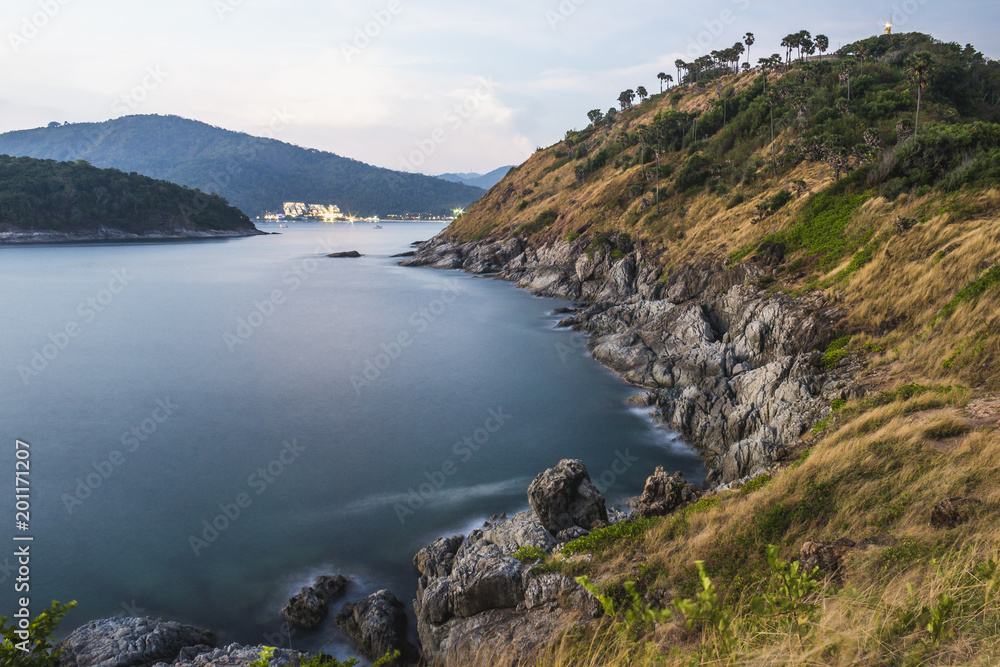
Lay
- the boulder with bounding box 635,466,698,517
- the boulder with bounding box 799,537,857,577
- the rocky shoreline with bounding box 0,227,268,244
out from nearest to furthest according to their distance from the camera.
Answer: the boulder with bounding box 799,537,857,577 < the boulder with bounding box 635,466,698,517 < the rocky shoreline with bounding box 0,227,268,244

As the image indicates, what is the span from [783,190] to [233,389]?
157 feet

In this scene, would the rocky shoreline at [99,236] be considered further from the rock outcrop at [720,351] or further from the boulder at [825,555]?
the boulder at [825,555]

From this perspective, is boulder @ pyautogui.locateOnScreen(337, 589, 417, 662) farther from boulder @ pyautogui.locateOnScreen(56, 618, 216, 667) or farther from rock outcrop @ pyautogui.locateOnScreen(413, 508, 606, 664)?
boulder @ pyautogui.locateOnScreen(56, 618, 216, 667)

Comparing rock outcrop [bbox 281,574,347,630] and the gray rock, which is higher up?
the gray rock

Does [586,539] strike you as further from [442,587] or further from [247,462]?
[247,462]

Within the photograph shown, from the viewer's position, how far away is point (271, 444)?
91.0ft

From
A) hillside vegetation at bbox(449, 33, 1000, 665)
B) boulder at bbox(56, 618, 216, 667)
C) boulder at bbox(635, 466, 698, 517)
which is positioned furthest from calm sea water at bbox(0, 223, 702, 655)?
hillside vegetation at bbox(449, 33, 1000, 665)

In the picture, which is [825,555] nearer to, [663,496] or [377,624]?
[663,496]

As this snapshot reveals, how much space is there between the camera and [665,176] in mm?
73375

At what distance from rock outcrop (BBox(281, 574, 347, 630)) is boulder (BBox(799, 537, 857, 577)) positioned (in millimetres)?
13259

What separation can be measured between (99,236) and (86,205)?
9.59 m

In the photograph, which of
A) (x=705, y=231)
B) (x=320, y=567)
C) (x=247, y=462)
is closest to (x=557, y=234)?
(x=705, y=231)

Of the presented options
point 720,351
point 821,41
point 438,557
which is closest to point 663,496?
point 438,557

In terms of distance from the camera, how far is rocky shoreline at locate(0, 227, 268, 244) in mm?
147250
